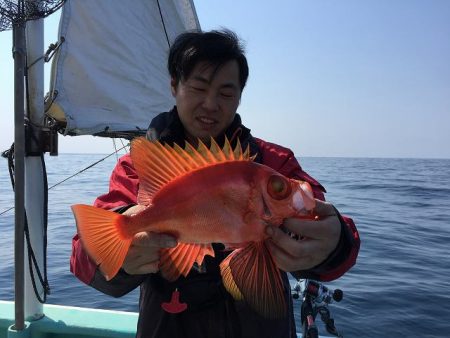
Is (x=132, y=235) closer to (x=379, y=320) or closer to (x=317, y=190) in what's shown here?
(x=317, y=190)

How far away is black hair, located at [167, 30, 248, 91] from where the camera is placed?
222cm

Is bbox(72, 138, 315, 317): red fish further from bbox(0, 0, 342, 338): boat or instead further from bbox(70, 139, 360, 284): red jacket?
bbox(0, 0, 342, 338): boat

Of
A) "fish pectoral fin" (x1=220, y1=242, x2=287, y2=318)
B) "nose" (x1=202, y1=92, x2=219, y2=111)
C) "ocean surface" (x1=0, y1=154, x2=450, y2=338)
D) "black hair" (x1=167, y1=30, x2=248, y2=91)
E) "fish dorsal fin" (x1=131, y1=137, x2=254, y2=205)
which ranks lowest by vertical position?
"ocean surface" (x1=0, y1=154, x2=450, y2=338)

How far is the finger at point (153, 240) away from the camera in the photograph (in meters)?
1.59

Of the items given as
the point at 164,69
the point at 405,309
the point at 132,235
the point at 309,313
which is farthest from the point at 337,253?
the point at 405,309

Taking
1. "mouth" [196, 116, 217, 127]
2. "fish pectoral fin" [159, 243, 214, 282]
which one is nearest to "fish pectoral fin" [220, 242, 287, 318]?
"fish pectoral fin" [159, 243, 214, 282]

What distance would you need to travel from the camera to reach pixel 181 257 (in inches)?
66.5

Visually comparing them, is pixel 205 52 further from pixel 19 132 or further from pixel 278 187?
pixel 19 132

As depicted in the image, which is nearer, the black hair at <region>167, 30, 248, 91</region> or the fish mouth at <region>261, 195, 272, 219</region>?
the fish mouth at <region>261, 195, 272, 219</region>

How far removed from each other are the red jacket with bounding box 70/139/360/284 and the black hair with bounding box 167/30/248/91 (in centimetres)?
48

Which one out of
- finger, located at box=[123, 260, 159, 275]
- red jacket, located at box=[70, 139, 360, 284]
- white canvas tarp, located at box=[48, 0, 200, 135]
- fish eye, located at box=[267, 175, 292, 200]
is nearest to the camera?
fish eye, located at box=[267, 175, 292, 200]

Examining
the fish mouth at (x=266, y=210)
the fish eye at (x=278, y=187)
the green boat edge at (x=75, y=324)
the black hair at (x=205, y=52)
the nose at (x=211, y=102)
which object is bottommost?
the green boat edge at (x=75, y=324)

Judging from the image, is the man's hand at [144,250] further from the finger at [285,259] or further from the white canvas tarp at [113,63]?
the white canvas tarp at [113,63]

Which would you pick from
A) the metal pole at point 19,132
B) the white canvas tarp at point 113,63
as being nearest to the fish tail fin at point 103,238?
the metal pole at point 19,132
